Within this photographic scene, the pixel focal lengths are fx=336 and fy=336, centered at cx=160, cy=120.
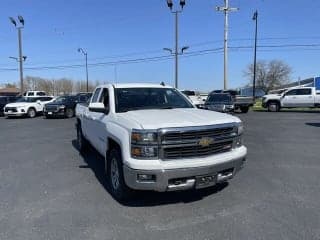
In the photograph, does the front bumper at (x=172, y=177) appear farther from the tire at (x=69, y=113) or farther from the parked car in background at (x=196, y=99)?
the tire at (x=69, y=113)

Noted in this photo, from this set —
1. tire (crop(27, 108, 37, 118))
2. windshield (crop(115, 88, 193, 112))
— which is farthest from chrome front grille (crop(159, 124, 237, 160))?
tire (crop(27, 108, 37, 118))

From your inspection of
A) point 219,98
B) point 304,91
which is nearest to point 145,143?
point 219,98

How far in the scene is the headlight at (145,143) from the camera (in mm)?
4598

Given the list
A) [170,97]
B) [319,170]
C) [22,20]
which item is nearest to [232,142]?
[170,97]

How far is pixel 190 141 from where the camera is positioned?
15.4 ft

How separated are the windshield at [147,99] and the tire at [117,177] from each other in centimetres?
90

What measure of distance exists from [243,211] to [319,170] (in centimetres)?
322

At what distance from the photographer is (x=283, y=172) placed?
701cm

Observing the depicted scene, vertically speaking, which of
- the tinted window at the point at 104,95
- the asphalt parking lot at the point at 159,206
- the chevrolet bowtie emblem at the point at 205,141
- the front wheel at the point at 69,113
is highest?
the tinted window at the point at 104,95

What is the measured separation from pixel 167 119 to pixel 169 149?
19.7 inches

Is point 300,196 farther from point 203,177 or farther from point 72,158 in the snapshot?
point 72,158

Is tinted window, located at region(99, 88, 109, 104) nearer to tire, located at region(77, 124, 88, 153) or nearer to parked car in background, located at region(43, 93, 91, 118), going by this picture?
tire, located at region(77, 124, 88, 153)

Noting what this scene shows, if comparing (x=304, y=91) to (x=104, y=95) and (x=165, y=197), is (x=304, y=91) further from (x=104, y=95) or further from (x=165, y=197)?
(x=165, y=197)

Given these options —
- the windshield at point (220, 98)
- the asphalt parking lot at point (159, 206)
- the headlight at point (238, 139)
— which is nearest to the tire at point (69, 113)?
the windshield at point (220, 98)
